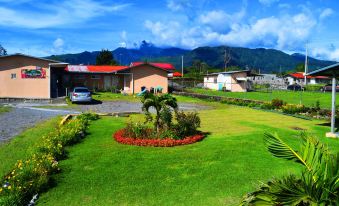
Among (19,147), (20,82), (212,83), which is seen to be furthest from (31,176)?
(212,83)

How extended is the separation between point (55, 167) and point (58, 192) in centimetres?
156

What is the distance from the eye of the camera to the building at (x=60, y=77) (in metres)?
38.0

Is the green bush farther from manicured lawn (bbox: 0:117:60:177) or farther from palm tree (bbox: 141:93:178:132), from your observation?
manicured lawn (bbox: 0:117:60:177)

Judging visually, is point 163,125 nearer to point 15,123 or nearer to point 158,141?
point 158,141

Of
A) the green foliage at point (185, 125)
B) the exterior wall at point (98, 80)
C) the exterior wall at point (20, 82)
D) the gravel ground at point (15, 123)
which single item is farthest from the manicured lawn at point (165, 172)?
the exterior wall at point (98, 80)

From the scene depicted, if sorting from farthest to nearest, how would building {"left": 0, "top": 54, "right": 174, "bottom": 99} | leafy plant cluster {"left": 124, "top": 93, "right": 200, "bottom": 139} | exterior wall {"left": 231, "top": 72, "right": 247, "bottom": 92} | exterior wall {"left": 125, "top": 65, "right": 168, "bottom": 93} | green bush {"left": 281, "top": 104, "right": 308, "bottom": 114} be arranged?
exterior wall {"left": 231, "top": 72, "right": 247, "bottom": 92}
exterior wall {"left": 125, "top": 65, "right": 168, "bottom": 93}
building {"left": 0, "top": 54, "right": 174, "bottom": 99}
green bush {"left": 281, "top": 104, "right": 308, "bottom": 114}
leafy plant cluster {"left": 124, "top": 93, "right": 200, "bottom": 139}

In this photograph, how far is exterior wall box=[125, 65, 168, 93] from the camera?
47.6m

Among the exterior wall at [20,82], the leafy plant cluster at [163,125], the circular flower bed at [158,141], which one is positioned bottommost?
the circular flower bed at [158,141]

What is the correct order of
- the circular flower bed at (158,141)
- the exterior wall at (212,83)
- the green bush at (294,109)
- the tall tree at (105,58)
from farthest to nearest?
the tall tree at (105,58), the exterior wall at (212,83), the green bush at (294,109), the circular flower bed at (158,141)

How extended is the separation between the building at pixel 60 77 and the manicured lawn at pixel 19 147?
2161cm

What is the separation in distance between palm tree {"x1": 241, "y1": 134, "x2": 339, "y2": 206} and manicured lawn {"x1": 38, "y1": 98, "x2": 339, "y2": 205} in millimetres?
2062

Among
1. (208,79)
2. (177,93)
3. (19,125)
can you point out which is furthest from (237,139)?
(208,79)

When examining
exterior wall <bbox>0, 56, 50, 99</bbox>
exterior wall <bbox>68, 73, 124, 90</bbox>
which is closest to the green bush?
exterior wall <bbox>0, 56, 50, 99</bbox>

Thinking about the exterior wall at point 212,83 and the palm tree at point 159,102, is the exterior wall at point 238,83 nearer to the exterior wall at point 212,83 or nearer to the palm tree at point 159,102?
the exterior wall at point 212,83
